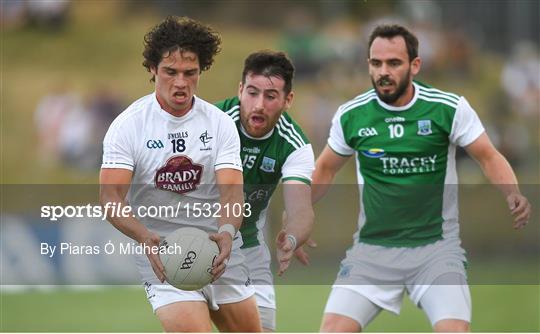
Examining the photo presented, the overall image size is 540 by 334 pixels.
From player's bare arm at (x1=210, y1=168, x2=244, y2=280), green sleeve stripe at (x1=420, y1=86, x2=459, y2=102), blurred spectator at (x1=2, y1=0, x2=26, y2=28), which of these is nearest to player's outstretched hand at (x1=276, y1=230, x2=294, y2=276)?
player's bare arm at (x1=210, y1=168, x2=244, y2=280)

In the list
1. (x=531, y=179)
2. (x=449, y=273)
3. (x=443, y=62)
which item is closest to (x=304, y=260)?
(x=449, y=273)

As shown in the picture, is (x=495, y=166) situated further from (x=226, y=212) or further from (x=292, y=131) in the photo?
(x=226, y=212)

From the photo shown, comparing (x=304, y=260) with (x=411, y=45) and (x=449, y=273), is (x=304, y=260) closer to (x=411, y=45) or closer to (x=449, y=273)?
(x=449, y=273)

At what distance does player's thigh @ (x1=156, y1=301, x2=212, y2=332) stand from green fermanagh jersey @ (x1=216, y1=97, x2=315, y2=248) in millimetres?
1166

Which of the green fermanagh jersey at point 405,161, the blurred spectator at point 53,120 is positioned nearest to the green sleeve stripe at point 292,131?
the green fermanagh jersey at point 405,161

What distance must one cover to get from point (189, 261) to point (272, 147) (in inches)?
49.0

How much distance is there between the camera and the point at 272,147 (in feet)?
26.8

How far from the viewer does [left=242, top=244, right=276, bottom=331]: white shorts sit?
8.65 metres

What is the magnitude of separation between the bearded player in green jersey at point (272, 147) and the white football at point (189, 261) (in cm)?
55

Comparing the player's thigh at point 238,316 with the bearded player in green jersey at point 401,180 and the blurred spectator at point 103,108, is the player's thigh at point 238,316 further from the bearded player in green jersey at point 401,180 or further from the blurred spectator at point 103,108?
the blurred spectator at point 103,108

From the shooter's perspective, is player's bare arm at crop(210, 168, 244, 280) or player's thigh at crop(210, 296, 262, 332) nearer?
player's bare arm at crop(210, 168, 244, 280)

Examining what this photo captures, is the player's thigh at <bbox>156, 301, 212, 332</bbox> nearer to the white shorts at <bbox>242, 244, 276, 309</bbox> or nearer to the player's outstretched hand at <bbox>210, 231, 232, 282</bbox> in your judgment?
the player's outstretched hand at <bbox>210, 231, 232, 282</bbox>

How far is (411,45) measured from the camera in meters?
8.52

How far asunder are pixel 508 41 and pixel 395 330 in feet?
25.3
